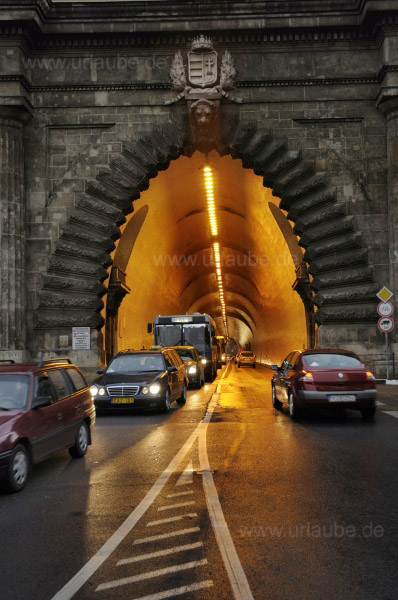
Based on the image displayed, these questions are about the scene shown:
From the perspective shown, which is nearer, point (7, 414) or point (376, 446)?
point (7, 414)

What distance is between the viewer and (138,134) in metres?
24.2

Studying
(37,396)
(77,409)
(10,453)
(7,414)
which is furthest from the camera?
(77,409)

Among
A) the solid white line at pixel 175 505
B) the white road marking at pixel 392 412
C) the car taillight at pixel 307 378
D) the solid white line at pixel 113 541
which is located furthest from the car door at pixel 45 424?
the white road marking at pixel 392 412

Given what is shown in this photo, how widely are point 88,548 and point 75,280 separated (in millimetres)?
18868

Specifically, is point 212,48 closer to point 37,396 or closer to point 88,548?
point 37,396

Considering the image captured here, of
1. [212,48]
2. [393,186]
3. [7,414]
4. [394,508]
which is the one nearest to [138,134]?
[212,48]

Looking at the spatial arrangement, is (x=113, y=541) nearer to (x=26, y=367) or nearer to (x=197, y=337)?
(x=26, y=367)

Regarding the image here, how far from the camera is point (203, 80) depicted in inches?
933

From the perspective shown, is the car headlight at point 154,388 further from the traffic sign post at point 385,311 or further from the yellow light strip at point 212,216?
the yellow light strip at point 212,216

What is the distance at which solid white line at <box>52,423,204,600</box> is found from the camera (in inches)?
171

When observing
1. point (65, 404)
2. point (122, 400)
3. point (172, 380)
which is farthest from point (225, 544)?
point (172, 380)

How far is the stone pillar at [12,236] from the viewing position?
22.7 meters

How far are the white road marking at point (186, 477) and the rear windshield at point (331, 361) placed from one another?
6.09 m

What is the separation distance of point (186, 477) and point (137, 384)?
8.11 meters
